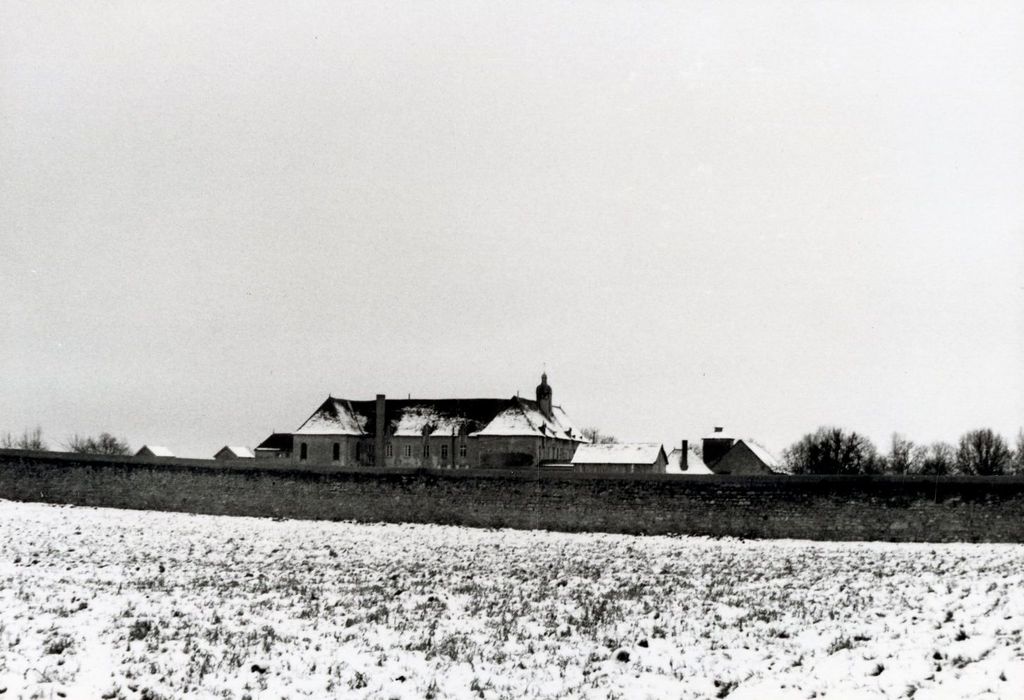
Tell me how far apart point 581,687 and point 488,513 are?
20534mm

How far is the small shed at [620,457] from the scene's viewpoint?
62513 mm

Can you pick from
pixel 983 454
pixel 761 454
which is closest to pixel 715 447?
pixel 761 454

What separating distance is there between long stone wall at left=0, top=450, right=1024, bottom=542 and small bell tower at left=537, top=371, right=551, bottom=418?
155 feet

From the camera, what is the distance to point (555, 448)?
76.3 meters

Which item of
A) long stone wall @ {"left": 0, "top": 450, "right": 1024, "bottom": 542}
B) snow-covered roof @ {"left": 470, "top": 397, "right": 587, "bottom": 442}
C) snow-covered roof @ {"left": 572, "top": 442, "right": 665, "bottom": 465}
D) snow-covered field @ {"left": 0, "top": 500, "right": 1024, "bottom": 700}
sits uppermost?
snow-covered roof @ {"left": 470, "top": 397, "right": 587, "bottom": 442}

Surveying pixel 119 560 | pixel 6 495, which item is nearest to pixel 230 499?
pixel 6 495

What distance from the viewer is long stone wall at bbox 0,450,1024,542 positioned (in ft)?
80.0

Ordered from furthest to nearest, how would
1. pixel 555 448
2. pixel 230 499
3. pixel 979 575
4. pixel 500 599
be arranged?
pixel 555 448 → pixel 230 499 → pixel 979 575 → pixel 500 599

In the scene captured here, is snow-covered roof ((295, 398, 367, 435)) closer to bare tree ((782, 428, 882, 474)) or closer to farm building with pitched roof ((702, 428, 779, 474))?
farm building with pitched roof ((702, 428, 779, 474))

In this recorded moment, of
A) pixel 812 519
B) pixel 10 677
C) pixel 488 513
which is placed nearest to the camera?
pixel 10 677

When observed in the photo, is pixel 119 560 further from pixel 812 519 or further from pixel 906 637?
pixel 812 519

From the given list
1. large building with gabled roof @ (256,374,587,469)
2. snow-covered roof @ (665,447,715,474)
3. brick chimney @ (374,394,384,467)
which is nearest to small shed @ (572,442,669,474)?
snow-covered roof @ (665,447,715,474)

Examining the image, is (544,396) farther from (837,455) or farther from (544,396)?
(837,455)

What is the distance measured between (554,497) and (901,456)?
88.7 metres
